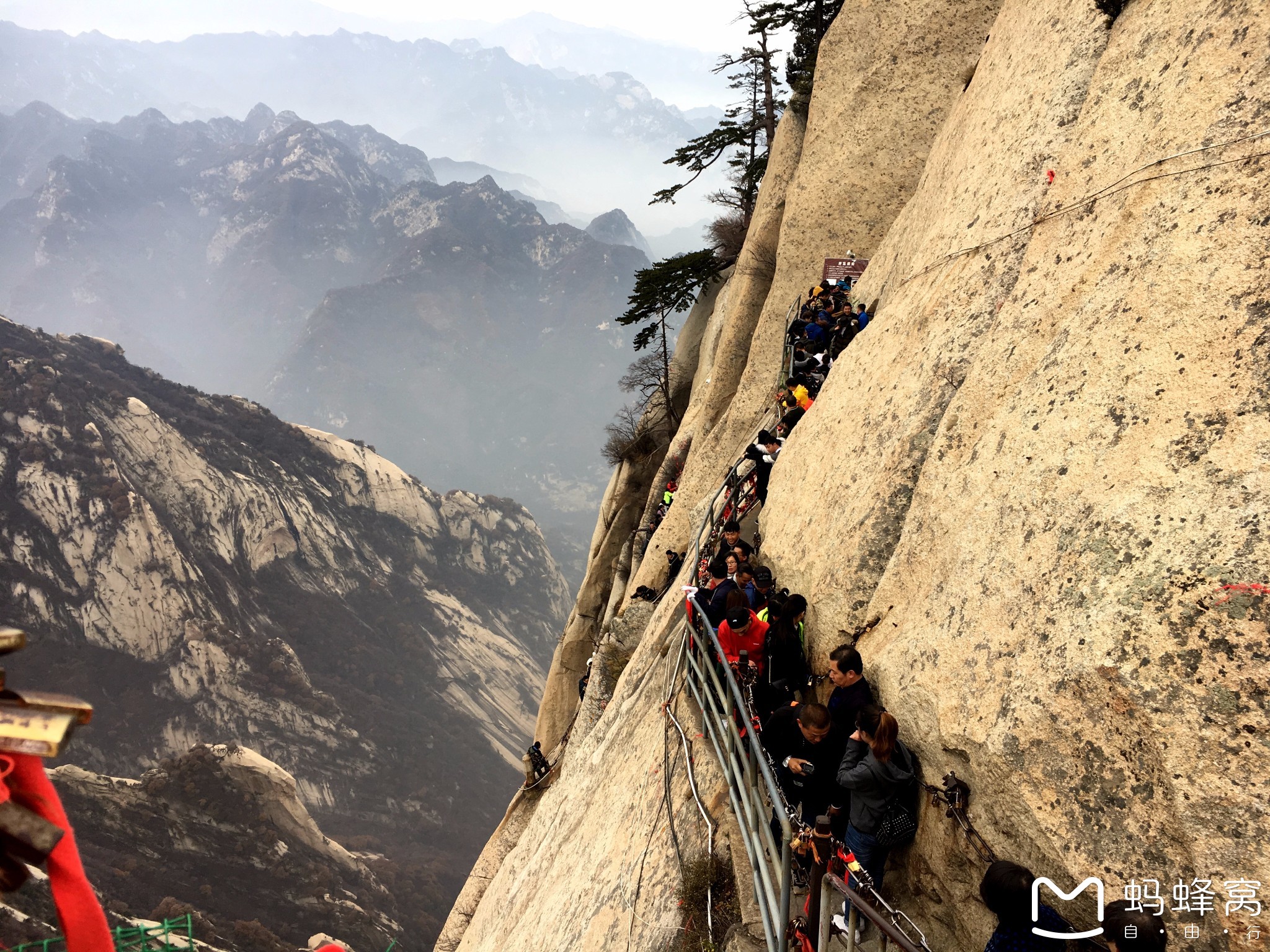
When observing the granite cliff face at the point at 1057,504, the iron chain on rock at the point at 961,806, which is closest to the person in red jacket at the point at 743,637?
the granite cliff face at the point at 1057,504

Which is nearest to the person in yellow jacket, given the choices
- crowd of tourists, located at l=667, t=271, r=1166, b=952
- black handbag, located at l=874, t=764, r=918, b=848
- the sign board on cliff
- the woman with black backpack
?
crowd of tourists, located at l=667, t=271, r=1166, b=952

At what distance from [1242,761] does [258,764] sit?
65.7 meters

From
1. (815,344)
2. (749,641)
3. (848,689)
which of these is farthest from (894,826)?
(815,344)

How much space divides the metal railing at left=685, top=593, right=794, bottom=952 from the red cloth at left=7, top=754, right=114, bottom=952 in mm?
3343

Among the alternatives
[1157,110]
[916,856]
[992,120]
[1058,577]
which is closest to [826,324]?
[992,120]

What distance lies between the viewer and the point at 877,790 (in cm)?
446

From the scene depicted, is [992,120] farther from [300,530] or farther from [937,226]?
[300,530]

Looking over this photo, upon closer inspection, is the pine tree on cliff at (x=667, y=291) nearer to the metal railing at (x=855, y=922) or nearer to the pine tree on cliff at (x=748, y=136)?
the pine tree on cliff at (x=748, y=136)

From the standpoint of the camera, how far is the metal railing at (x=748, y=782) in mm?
4129

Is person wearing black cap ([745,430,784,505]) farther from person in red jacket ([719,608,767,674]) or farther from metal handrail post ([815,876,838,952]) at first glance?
metal handrail post ([815,876,838,952])

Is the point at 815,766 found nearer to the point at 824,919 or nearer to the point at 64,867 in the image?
the point at 824,919

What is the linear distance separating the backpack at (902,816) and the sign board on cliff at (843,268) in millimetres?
13618

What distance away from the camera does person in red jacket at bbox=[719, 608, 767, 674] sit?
6445mm

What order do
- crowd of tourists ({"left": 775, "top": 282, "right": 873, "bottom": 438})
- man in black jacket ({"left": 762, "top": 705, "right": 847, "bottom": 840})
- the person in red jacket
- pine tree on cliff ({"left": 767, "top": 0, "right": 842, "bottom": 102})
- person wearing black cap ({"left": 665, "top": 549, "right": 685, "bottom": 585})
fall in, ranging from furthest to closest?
pine tree on cliff ({"left": 767, "top": 0, "right": 842, "bottom": 102}) → person wearing black cap ({"left": 665, "top": 549, "right": 685, "bottom": 585}) → crowd of tourists ({"left": 775, "top": 282, "right": 873, "bottom": 438}) → the person in red jacket → man in black jacket ({"left": 762, "top": 705, "right": 847, "bottom": 840})
